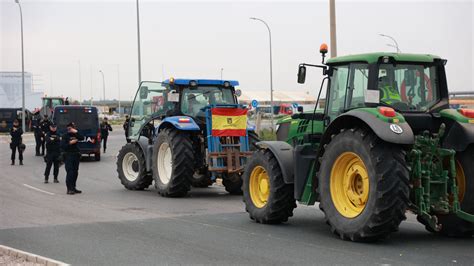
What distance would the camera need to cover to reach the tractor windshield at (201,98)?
15.8 metres

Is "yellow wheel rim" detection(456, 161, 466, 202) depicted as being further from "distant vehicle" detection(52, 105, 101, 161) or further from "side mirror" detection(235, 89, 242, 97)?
"distant vehicle" detection(52, 105, 101, 161)

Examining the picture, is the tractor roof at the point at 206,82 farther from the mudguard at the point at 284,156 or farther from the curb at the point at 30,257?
the curb at the point at 30,257

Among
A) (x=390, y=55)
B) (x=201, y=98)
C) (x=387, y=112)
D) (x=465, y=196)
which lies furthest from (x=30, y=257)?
(x=201, y=98)

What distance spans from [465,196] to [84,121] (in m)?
20.5

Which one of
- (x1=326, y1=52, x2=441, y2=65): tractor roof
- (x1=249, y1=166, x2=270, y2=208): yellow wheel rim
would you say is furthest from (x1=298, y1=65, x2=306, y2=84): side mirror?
(x1=249, y1=166, x2=270, y2=208): yellow wheel rim

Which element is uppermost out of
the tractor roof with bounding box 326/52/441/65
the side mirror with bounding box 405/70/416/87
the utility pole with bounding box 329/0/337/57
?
the utility pole with bounding box 329/0/337/57

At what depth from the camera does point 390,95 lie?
935 cm

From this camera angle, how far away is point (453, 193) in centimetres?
869

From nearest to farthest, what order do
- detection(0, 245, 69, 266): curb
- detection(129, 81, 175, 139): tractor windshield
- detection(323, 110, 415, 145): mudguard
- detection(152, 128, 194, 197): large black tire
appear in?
detection(0, 245, 69, 266): curb → detection(323, 110, 415, 145): mudguard → detection(152, 128, 194, 197): large black tire → detection(129, 81, 175, 139): tractor windshield

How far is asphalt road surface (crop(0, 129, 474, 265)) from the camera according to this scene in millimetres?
7969

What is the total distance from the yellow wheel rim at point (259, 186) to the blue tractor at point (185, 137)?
11.2 feet

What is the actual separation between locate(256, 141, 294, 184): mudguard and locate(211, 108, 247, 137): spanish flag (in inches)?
150

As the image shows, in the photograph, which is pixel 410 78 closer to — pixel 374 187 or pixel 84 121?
pixel 374 187

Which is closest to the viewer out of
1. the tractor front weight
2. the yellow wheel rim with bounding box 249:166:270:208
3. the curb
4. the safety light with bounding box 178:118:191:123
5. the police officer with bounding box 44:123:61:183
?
the curb
